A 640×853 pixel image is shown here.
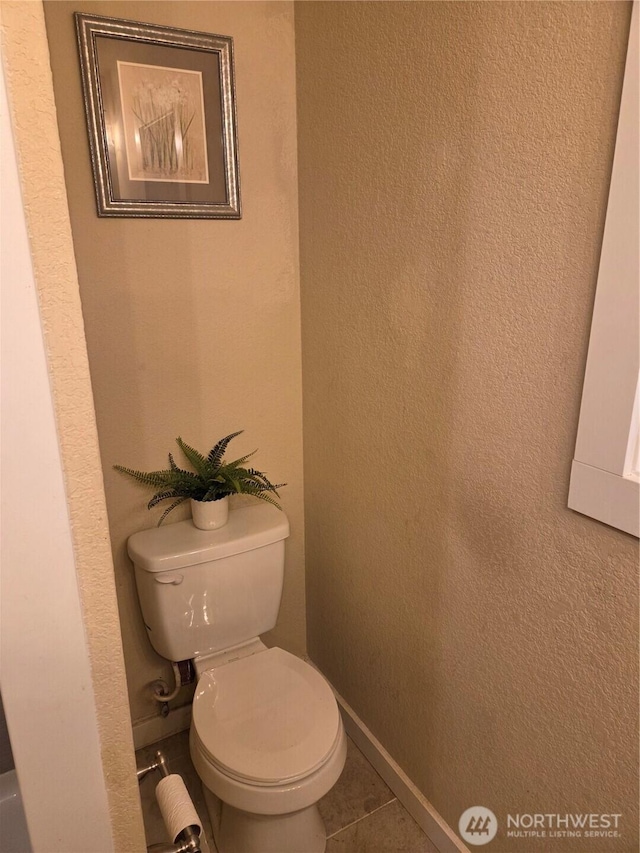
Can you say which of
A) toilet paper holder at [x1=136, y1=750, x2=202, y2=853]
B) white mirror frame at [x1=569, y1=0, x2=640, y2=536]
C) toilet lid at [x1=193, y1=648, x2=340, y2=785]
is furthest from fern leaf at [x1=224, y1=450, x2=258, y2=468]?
toilet paper holder at [x1=136, y1=750, x2=202, y2=853]

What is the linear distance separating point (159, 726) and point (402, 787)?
81 cm

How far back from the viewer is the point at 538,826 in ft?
3.91

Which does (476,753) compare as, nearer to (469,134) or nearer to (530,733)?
(530,733)

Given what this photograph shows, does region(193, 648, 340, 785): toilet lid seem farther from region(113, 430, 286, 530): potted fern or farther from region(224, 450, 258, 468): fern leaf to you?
region(224, 450, 258, 468): fern leaf

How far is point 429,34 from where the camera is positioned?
1.17 meters

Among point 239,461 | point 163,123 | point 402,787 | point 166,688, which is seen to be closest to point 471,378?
point 239,461

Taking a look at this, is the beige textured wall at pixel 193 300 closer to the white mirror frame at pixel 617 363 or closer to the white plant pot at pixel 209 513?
the white plant pot at pixel 209 513

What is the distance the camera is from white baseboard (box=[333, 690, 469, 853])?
4.83 feet

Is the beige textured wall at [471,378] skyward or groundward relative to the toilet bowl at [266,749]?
skyward

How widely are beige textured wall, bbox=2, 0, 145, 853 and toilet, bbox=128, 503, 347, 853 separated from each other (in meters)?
0.76

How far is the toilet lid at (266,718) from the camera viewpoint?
4.29 feet

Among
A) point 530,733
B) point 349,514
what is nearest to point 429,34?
point 349,514

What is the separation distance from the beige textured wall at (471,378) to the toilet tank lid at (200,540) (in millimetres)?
240

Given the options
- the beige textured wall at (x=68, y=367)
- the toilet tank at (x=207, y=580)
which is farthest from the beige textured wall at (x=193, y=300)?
the beige textured wall at (x=68, y=367)
